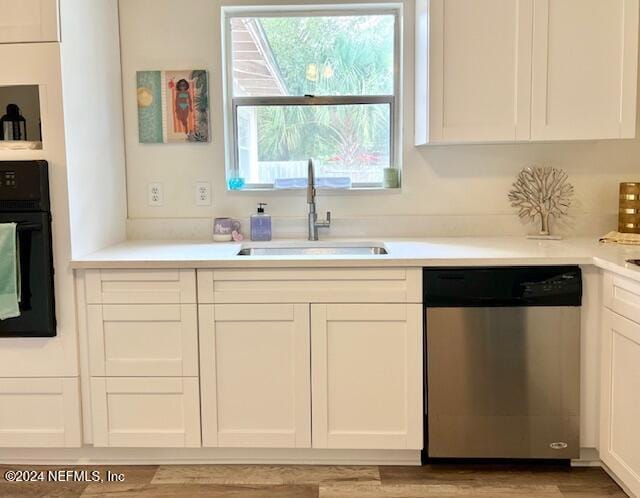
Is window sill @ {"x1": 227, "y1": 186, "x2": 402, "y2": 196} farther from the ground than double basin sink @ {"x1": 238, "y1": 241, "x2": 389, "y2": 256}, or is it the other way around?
window sill @ {"x1": 227, "y1": 186, "x2": 402, "y2": 196}

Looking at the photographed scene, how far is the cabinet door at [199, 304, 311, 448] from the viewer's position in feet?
7.64

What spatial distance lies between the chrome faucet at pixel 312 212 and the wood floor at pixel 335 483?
1.04 m

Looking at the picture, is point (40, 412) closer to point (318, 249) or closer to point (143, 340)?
point (143, 340)

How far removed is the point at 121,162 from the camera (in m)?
2.91

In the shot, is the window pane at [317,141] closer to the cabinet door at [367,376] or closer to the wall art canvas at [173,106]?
the wall art canvas at [173,106]

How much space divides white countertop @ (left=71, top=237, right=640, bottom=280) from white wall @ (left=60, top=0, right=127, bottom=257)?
0.17 meters

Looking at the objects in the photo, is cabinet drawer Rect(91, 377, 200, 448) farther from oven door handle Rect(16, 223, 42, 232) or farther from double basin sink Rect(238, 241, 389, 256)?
double basin sink Rect(238, 241, 389, 256)

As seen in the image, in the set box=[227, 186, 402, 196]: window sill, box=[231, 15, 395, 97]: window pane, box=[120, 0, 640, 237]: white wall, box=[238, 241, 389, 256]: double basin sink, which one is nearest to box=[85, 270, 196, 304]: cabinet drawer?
box=[238, 241, 389, 256]: double basin sink

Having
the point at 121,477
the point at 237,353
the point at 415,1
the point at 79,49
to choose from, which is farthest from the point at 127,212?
the point at 415,1

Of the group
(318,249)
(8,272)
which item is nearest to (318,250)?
(318,249)

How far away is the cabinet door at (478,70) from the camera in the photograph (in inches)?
98.4

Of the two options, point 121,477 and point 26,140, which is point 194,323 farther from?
point 26,140

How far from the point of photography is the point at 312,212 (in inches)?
111

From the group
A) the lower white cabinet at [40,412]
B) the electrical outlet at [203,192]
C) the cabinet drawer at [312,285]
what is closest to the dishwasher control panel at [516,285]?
the cabinet drawer at [312,285]
